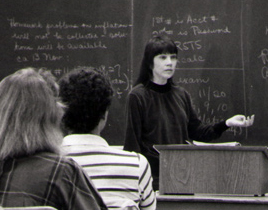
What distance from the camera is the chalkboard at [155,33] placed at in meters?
4.27

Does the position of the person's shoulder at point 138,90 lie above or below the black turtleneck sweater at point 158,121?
above

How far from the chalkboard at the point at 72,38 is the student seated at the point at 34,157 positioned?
9.66ft

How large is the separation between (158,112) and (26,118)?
7.20 ft

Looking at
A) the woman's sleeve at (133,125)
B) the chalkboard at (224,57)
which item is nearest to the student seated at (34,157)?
the woman's sleeve at (133,125)

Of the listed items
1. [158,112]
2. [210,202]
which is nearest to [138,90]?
[158,112]

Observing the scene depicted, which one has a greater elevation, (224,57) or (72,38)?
(72,38)

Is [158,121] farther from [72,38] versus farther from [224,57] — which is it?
[72,38]

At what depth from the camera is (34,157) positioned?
148 cm

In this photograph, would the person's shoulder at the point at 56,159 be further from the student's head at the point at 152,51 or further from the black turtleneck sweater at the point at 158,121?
the student's head at the point at 152,51

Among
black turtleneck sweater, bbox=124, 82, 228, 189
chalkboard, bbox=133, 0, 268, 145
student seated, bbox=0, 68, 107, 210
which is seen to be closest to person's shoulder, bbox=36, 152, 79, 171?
student seated, bbox=0, 68, 107, 210

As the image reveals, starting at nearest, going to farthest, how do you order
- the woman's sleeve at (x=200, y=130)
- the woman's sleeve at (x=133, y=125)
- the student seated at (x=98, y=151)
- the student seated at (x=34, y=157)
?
the student seated at (x=34, y=157) < the student seated at (x=98, y=151) < the woman's sleeve at (x=133, y=125) < the woman's sleeve at (x=200, y=130)

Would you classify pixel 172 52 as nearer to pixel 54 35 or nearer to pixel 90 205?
pixel 54 35

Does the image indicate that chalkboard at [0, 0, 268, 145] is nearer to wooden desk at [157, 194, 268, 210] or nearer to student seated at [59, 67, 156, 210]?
wooden desk at [157, 194, 268, 210]

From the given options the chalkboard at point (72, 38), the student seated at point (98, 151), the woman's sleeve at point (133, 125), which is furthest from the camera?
the chalkboard at point (72, 38)
